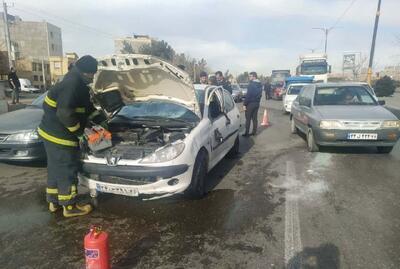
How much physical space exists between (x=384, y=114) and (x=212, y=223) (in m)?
4.88

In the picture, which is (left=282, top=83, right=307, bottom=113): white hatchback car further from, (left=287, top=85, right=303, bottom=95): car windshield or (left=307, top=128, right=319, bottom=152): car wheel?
(left=307, top=128, right=319, bottom=152): car wheel

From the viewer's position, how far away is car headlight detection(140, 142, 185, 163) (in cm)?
410

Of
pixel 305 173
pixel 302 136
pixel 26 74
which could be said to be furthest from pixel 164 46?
pixel 305 173

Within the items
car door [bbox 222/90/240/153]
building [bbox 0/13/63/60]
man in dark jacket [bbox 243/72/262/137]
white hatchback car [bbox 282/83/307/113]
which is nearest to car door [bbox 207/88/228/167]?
car door [bbox 222/90/240/153]

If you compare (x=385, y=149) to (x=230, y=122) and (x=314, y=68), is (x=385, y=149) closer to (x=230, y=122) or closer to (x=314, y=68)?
(x=230, y=122)

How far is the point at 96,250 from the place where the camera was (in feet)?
8.52

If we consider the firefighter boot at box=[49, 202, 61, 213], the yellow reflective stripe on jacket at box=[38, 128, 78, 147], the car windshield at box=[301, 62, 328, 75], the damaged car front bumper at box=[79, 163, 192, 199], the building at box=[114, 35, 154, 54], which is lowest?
the firefighter boot at box=[49, 202, 61, 213]

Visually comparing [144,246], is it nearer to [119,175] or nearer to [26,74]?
[119,175]

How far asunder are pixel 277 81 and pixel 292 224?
3125 centimetres

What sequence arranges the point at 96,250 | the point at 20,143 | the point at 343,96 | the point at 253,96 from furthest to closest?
the point at 253,96
the point at 343,96
the point at 20,143
the point at 96,250

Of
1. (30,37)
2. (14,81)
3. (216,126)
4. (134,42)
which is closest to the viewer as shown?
(216,126)

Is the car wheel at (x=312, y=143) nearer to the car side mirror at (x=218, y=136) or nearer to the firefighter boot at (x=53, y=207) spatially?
the car side mirror at (x=218, y=136)

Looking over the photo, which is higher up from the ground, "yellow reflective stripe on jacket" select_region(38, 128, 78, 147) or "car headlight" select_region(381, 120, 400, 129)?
"yellow reflective stripe on jacket" select_region(38, 128, 78, 147)

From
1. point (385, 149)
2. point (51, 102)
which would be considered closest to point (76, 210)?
point (51, 102)
